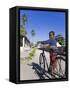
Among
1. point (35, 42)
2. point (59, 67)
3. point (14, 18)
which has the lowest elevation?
point (59, 67)

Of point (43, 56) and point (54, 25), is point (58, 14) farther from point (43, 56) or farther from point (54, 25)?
point (43, 56)

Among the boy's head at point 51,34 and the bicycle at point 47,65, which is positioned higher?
the boy's head at point 51,34

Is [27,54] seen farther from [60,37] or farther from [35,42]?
[60,37]

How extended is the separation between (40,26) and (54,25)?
11 centimetres

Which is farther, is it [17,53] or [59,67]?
[59,67]

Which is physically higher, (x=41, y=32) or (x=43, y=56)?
(x=41, y=32)

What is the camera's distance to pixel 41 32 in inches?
92.7

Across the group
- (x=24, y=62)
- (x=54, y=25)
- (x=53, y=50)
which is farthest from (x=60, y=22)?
(x=24, y=62)

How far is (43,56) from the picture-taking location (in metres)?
2.38

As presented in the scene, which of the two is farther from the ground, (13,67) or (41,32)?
(41,32)

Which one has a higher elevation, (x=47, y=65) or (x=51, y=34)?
(x=51, y=34)

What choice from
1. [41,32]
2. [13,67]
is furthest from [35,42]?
[13,67]

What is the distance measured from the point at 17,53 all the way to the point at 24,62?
80 millimetres

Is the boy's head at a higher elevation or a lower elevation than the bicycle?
higher
